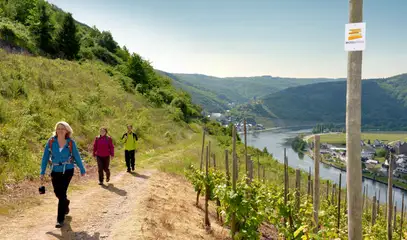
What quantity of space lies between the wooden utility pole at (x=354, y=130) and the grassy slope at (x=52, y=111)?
914 cm

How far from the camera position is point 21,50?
29.8m

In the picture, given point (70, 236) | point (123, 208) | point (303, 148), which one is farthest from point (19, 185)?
point (303, 148)

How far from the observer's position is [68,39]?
37781 mm

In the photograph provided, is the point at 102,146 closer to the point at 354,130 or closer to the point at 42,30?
the point at 354,130

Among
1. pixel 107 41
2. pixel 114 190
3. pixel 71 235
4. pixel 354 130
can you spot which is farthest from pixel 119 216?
pixel 107 41

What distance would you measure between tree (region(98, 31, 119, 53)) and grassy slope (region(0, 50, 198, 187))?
20662 mm

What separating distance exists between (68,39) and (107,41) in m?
16.1

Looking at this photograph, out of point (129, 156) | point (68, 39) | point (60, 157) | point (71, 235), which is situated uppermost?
point (68, 39)

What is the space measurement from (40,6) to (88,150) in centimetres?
3174

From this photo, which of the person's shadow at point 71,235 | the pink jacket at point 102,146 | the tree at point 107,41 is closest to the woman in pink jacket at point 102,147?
the pink jacket at point 102,146

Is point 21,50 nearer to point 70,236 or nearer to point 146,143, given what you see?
point 146,143

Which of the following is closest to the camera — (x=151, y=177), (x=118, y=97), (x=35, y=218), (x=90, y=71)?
(x=35, y=218)

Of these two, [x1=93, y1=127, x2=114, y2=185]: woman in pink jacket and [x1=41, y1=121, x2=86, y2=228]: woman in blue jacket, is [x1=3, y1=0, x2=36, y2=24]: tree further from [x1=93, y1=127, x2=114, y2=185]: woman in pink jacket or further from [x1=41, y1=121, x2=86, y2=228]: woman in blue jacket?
[x1=41, y1=121, x2=86, y2=228]: woman in blue jacket

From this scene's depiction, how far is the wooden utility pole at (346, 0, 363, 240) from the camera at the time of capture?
111 inches
